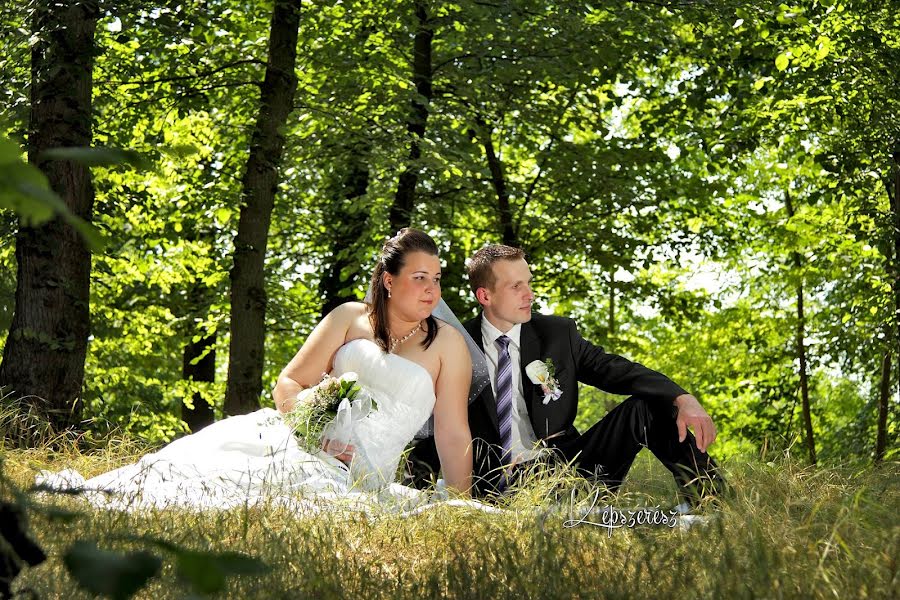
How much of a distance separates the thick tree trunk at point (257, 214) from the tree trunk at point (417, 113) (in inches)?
82.2

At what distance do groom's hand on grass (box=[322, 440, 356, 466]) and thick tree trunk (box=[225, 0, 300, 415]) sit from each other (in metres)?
4.71

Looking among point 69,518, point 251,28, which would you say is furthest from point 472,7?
point 69,518

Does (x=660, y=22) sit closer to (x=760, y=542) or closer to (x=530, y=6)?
(x=530, y=6)

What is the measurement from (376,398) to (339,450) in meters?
0.41

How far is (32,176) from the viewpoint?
1.26m

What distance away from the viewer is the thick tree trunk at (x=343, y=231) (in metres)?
14.1

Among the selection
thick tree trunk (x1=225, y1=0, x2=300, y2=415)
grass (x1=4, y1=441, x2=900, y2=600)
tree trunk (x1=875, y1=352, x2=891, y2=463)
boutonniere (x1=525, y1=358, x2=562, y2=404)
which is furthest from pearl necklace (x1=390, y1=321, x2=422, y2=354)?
tree trunk (x1=875, y1=352, x2=891, y2=463)

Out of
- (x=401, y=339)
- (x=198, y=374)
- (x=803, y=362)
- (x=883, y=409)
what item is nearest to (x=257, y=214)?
(x=401, y=339)

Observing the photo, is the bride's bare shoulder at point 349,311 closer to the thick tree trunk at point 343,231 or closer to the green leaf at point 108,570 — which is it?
the green leaf at point 108,570

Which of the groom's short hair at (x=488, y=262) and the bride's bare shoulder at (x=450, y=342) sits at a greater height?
the groom's short hair at (x=488, y=262)

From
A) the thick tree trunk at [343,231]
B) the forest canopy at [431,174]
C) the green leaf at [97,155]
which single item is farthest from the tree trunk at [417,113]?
the green leaf at [97,155]

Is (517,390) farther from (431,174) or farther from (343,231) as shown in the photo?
(431,174)

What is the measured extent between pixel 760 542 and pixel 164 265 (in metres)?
13.2

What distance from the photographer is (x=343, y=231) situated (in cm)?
1425
